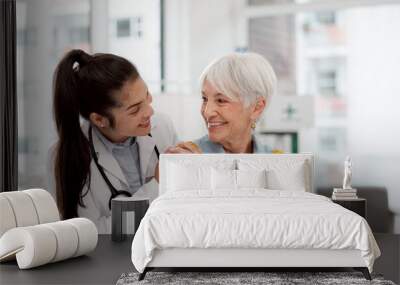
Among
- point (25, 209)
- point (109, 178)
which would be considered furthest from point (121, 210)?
point (25, 209)

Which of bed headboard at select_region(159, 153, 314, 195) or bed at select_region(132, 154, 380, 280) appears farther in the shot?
bed headboard at select_region(159, 153, 314, 195)

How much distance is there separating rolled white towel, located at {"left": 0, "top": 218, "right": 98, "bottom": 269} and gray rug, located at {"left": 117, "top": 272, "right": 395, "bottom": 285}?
1.90 ft

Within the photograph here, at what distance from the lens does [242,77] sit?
6191mm

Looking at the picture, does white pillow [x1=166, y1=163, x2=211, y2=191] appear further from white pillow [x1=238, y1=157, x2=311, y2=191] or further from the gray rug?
the gray rug

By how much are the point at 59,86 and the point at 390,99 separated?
3.28m

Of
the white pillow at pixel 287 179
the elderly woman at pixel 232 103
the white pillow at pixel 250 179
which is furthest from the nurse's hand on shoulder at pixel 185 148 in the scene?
the white pillow at pixel 287 179

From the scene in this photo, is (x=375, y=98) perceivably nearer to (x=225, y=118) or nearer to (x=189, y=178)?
(x=225, y=118)

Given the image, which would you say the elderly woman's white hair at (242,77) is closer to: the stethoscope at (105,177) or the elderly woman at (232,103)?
the elderly woman at (232,103)

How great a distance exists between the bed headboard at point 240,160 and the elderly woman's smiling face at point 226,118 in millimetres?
235

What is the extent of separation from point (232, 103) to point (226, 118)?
15 cm

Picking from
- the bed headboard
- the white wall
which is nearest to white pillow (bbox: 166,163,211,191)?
the bed headboard

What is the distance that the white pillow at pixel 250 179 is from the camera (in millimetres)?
5600

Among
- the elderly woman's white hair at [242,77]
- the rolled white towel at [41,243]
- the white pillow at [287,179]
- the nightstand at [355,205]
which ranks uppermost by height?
the elderly woman's white hair at [242,77]

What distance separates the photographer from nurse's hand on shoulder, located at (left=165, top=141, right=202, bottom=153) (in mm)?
6293
